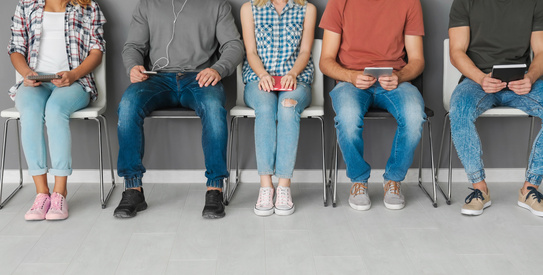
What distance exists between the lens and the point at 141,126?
2701 millimetres

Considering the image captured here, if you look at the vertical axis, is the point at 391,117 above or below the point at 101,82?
below

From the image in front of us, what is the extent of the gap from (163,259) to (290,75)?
1151 millimetres

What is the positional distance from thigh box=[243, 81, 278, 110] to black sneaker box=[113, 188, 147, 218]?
720mm

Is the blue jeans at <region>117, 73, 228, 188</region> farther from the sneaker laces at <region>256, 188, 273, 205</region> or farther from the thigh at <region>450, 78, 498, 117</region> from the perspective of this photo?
the thigh at <region>450, 78, 498, 117</region>

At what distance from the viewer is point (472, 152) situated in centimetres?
269

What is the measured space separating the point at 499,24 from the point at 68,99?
88.1 inches

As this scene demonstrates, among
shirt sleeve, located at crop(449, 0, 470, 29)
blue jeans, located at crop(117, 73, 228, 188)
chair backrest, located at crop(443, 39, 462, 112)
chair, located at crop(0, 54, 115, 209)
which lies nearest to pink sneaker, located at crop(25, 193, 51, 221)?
chair, located at crop(0, 54, 115, 209)

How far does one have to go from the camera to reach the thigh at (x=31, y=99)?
2.67m

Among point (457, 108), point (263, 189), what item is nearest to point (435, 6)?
point (457, 108)

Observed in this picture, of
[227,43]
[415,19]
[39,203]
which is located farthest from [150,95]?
[415,19]

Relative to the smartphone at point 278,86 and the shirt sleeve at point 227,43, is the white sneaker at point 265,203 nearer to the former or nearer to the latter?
the smartphone at point 278,86

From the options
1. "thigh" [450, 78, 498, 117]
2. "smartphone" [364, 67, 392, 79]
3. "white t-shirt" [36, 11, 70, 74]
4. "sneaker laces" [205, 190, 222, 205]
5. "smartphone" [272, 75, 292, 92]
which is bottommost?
"sneaker laces" [205, 190, 222, 205]

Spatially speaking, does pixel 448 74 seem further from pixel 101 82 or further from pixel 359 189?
pixel 101 82

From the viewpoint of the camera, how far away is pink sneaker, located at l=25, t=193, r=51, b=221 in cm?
259
